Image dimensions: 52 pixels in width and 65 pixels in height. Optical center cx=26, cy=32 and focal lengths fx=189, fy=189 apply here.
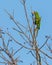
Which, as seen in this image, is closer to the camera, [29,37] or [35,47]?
[35,47]

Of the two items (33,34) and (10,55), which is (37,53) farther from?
(10,55)

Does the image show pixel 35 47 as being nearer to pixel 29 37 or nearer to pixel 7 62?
pixel 29 37

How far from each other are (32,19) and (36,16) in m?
0.05

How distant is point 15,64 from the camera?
6.38 ft

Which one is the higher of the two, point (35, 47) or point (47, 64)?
point (35, 47)

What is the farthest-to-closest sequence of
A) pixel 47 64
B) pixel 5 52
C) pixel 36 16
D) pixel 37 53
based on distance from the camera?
pixel 47 64 < pixel 5 52 < pixel 36 16 < pixel 37 53

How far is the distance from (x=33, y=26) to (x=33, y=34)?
0.14m

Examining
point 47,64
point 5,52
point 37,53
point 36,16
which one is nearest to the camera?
point 37,53

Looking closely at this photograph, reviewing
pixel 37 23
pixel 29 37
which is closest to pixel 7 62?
pixel 29 37

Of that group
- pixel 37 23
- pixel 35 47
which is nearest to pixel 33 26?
pixel 37 23

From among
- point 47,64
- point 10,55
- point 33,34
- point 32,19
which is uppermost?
point 32,19

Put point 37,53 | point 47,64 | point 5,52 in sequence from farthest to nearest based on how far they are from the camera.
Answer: point 47,64 < point 5,52 < point 37,53

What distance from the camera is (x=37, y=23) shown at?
1942 mm

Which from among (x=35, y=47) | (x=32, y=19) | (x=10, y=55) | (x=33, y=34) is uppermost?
(x=32, y=19)
